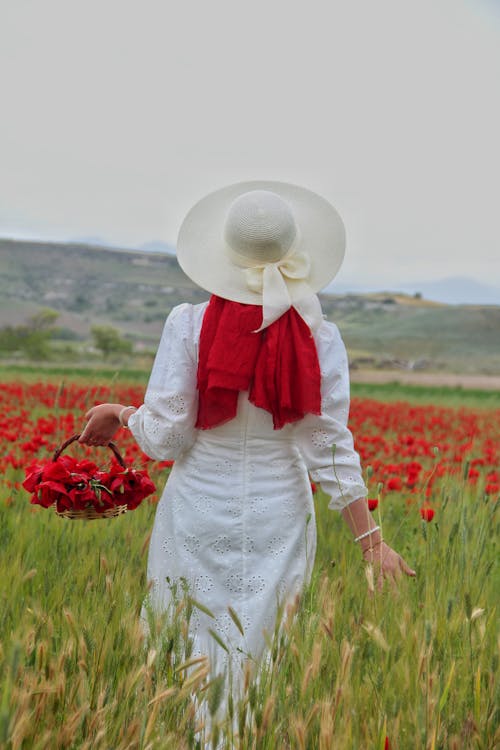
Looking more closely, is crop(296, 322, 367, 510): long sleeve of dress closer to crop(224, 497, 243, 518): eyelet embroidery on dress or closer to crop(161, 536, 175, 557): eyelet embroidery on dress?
crop(224, 497, 243, 518): eyelet embroidery on dress

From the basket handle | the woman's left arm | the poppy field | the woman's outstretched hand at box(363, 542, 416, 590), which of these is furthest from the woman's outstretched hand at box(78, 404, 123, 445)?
the woman's outstretched hand at box(363, 542, 416, 590)

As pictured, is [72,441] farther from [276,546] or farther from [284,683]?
[284,683]

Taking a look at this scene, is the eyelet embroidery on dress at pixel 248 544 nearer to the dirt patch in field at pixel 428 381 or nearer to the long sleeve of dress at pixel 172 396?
the long sleeve of dress at pixel 172 396

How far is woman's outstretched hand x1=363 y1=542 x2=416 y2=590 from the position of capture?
2.71 meters

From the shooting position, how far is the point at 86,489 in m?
2.83

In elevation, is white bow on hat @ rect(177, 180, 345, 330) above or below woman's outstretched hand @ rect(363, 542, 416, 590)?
above

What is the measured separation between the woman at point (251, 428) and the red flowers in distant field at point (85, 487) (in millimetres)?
147

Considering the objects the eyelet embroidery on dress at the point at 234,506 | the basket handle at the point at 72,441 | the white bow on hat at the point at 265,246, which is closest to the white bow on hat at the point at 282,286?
the white bow on hat at the point at 265,246

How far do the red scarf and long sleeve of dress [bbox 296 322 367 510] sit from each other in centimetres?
7

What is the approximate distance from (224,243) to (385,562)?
1.12m

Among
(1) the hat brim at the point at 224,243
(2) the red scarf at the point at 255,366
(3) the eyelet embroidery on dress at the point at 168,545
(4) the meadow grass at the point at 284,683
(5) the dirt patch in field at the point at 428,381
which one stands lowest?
(5) the dirt patch in field at the point at 428,381

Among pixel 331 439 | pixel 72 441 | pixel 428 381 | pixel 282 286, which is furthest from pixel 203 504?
pixel 428 381

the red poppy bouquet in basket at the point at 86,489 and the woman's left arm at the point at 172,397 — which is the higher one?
the woman's left arm at the point at 172,397

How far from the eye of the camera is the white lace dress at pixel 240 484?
9.05 ft
